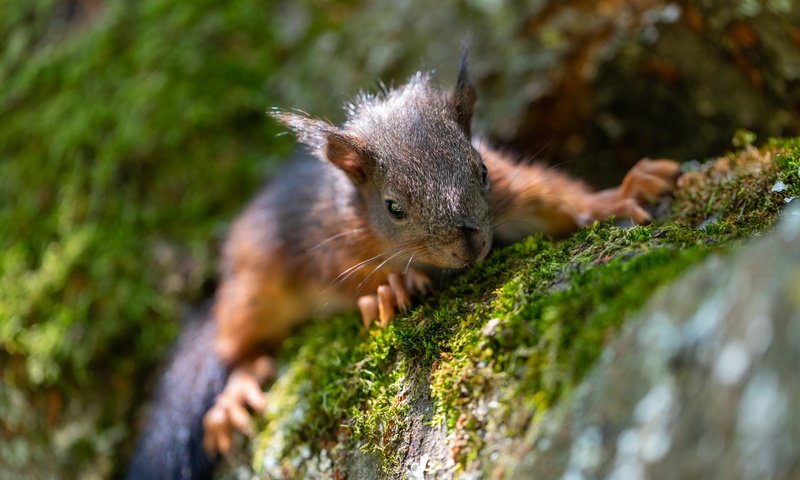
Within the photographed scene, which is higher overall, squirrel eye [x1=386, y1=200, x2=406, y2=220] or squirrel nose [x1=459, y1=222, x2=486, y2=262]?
squirrel eye [x1=386, y1=200, x2=406, y2=220]

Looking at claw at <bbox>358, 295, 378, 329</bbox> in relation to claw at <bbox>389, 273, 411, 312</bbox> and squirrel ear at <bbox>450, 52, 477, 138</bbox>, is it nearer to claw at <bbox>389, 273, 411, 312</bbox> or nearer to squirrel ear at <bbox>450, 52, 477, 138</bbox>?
claw at <bbox>389, 273, 411, 312</bbox>

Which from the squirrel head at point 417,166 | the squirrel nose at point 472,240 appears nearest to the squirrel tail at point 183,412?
the squirrel head at point 417,166

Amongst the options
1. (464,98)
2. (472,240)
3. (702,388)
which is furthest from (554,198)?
(702,388)

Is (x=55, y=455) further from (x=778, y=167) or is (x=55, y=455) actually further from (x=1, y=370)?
(x=778, y=167)

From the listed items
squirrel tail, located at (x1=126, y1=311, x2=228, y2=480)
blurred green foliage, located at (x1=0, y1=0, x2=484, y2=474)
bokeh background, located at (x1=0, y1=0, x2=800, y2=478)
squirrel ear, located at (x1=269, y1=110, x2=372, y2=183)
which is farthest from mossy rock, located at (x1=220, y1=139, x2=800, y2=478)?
blurred green foliage, located at (x1=0, y1=0, x2=484, y2=474)

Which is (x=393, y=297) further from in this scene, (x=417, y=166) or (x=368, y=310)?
(x=417, y=166)
